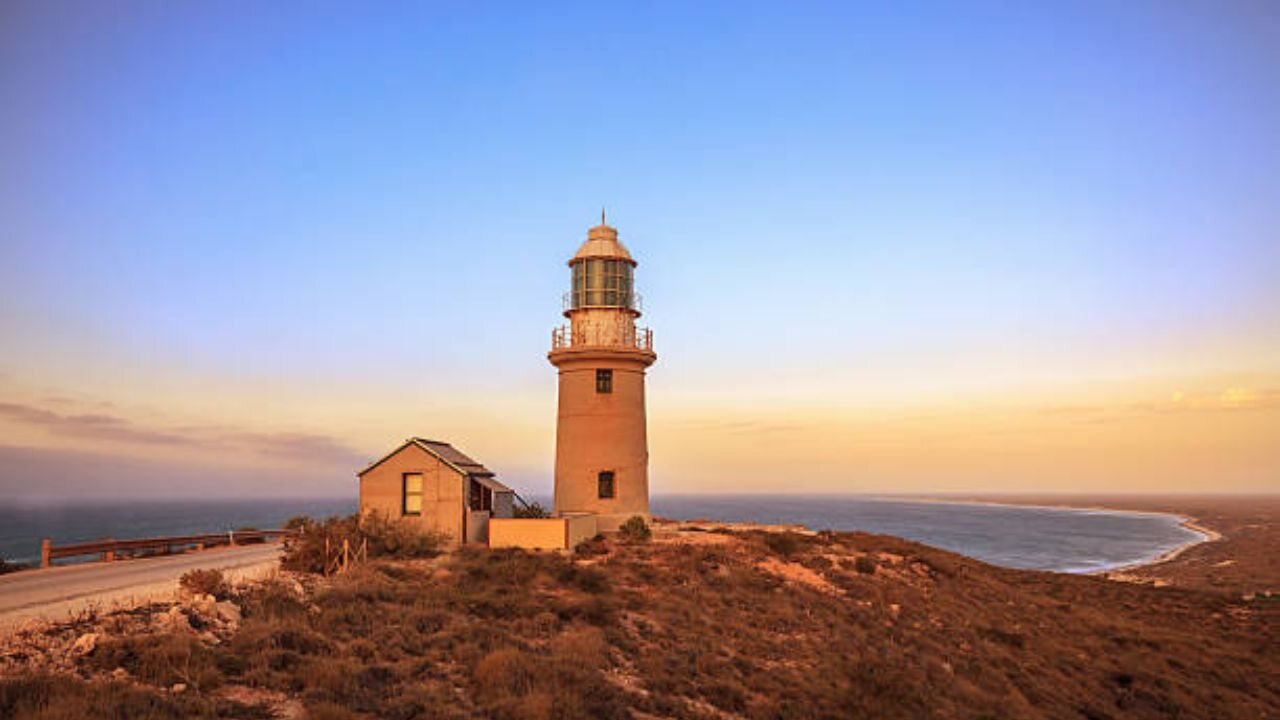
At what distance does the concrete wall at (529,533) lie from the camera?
2600 cm

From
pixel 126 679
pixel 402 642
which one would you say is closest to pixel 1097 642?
pixel 402 642

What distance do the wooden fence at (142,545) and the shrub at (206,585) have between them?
962cm

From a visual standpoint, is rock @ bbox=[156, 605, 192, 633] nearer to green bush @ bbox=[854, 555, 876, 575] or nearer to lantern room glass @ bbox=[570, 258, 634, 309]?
lantern room glass @ bbox=[570, 258, 634, 309]

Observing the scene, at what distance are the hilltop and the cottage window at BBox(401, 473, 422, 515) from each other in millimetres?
3488

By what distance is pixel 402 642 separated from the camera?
13695 millimetres

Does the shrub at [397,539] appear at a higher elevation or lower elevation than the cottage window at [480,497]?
lower

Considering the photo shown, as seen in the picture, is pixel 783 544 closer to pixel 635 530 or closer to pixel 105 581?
pixel 635 530

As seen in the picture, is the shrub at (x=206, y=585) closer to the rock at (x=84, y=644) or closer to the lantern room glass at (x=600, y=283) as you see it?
the rock at (x=84, y=644)

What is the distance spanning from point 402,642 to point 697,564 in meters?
12.4

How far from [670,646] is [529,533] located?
10.7m

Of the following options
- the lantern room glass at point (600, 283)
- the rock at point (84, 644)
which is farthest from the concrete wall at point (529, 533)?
the rock at point (84, 644)

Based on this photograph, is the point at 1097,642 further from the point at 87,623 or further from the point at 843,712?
the point at 87,623

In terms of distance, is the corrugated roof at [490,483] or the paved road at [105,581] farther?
the corrugated roof at [490,483]

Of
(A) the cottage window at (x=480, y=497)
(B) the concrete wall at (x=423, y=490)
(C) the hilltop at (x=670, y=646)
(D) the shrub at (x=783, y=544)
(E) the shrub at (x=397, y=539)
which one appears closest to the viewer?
(C) the hilltop at (x=670, y=646)
